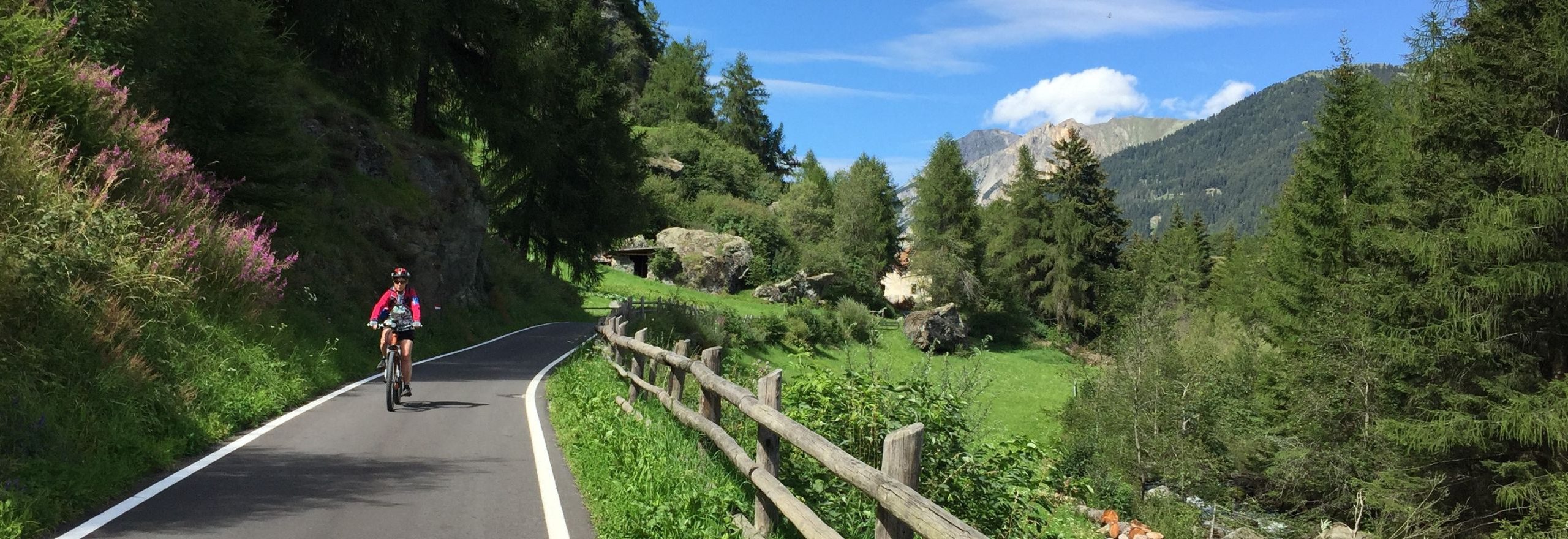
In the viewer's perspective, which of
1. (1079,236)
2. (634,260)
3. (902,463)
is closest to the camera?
(902,463)

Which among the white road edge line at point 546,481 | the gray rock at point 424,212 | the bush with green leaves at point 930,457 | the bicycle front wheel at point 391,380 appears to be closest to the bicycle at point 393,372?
the bicycle front wheel at point 391,380

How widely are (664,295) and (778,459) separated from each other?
52.7 metres

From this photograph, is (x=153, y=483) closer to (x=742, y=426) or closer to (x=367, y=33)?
(x=742, y=426)

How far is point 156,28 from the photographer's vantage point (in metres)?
16.4

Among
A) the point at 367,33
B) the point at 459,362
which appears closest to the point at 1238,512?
the point at 459,362

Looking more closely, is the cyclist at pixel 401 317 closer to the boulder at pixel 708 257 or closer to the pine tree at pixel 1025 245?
the boulder at pixel 708 257

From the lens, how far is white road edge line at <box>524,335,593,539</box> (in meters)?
6.65

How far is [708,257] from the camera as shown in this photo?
66125 mm

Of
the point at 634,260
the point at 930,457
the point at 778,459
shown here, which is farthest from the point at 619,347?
the point at 634,260

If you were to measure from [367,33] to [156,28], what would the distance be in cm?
977

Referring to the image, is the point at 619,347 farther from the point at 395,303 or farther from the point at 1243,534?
the point at 1243,534

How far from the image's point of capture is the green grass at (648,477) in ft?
20.6

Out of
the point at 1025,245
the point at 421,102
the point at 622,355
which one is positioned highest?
the point at 421,102

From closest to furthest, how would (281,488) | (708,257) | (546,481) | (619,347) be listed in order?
1. (281,488)
2. (546,481)
3. (619,347)
4. (708,257)
